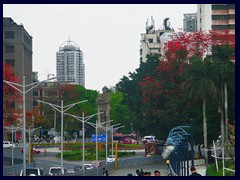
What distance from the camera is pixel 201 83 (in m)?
50.3

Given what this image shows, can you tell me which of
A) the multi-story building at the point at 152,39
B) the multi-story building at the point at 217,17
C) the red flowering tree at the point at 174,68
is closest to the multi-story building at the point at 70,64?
the multi-story building at the point at 152,39

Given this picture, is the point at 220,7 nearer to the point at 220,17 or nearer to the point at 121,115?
the point at 220,17

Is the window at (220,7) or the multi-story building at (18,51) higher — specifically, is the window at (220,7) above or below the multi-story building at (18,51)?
above

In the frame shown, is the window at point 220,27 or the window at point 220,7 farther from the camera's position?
the window at point 220,7

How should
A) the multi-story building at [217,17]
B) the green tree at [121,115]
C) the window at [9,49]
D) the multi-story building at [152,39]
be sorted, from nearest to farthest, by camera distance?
the window at [9,49] < the multi-story building at [217,17] < the green tree at [121,115] < the multi-story building at [152,39]

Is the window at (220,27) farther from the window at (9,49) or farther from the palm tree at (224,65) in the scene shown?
the palm tree at (224,65)

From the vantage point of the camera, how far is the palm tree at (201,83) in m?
49.8

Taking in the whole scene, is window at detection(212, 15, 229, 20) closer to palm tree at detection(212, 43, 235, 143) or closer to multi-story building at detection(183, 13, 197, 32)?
multi-story building at detection(183, 13, 197, 32)

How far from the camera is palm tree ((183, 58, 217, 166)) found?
4981 centimetres

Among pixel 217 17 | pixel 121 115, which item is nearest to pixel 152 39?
pixel 121 115

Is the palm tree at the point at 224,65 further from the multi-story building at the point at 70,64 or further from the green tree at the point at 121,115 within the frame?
the multi-story building at the point at 70,64

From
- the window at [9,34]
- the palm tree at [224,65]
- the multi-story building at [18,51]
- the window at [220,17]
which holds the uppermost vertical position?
the window at [220,17]

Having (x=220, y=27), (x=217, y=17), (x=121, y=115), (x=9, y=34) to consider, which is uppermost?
(x=217, y=17)

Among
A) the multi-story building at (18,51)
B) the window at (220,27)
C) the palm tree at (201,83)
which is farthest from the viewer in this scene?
the window at (220,27)
